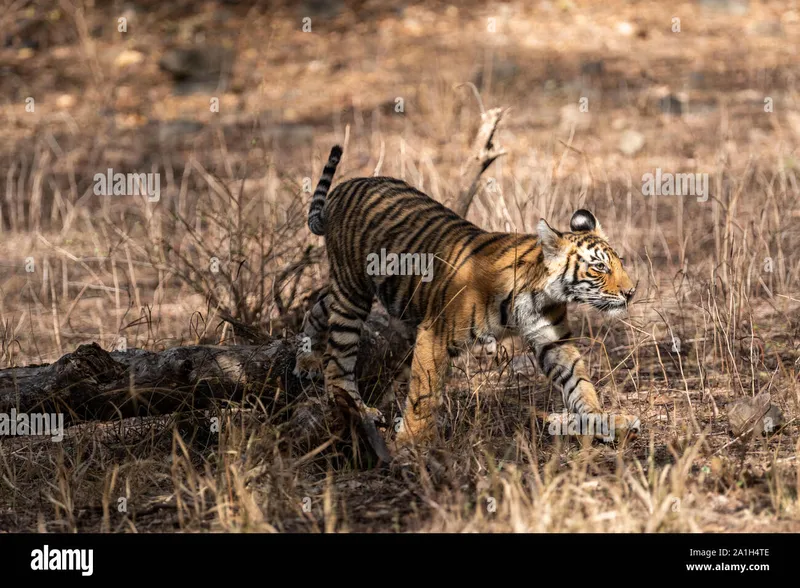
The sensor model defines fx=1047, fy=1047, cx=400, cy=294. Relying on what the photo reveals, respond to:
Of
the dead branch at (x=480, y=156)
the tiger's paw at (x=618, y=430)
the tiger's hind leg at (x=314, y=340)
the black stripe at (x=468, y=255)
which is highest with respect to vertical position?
the dead branch at (x=480, y=156)

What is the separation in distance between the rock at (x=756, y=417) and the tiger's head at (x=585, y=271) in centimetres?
61

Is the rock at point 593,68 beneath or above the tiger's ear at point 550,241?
above

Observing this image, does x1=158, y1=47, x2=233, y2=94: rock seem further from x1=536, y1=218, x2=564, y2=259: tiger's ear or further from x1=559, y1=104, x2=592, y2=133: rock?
x1=536, y1=218, x2=564, y2=259: tiger's ear

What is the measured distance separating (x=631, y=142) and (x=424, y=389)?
20.5ft

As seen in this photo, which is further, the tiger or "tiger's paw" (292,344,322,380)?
"tiger's paw" (292,344,322,380)

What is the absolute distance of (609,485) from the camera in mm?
3420

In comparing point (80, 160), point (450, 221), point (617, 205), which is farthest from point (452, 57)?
point (450, 221)

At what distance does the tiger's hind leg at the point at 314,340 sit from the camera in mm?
4777

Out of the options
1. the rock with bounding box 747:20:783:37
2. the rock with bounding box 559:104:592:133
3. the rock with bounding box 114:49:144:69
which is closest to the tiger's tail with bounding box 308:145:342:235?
the rock with bounding box 559:104:592:133

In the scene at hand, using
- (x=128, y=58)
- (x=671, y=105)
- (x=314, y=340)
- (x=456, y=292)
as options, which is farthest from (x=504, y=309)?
(x=128, y=58)

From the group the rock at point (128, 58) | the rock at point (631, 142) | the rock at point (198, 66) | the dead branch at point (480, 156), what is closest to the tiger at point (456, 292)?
the dead branch at point (480, 156)

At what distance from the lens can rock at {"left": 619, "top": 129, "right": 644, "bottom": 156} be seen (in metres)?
9.71

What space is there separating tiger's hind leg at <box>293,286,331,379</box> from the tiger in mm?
30

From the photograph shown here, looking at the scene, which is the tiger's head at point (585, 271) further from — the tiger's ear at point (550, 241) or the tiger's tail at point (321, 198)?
the tiger's tail at point (321, 198)
